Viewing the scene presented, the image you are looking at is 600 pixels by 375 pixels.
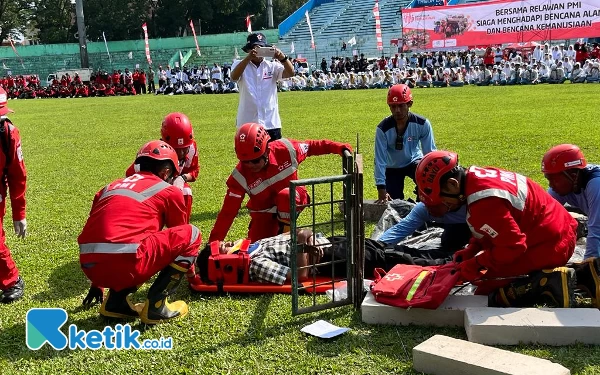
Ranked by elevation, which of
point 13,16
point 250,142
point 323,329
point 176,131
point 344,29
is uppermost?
point 13,16

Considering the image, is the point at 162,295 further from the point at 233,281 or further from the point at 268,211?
the point at 268,211

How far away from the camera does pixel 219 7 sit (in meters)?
73.6

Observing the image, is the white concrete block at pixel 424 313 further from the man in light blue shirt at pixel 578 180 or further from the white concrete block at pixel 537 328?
the man in light blue shirt at pixel 578 180

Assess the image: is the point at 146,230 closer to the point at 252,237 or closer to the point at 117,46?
the point at 252,237

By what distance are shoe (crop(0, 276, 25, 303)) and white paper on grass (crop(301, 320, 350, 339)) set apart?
8.72 feet

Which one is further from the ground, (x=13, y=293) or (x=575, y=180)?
(x=575, y=180)

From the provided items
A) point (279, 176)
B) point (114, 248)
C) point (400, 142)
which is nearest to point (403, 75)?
point (400, 142)

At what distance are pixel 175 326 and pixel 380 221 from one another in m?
2.90

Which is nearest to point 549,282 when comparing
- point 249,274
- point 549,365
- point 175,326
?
point 549,365

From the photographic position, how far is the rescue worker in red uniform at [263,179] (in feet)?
18.2

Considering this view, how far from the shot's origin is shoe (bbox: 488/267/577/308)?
4.27 meters

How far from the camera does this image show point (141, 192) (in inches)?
177

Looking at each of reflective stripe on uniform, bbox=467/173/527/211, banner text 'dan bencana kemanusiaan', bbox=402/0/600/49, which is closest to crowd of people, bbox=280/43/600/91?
banner text 'dan bencana kemanusiaan', bbox=402/0/600/49

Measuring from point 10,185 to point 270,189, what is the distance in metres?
2.41
